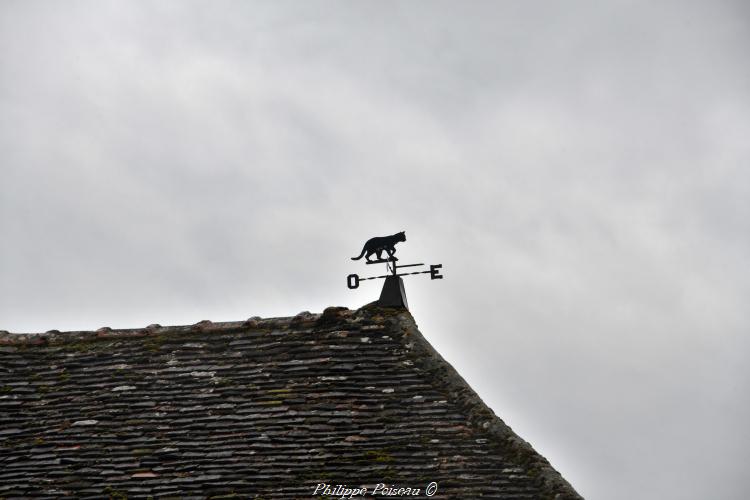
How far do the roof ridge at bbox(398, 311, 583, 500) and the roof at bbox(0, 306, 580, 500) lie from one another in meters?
0.01

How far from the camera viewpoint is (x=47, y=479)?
899 centimetres

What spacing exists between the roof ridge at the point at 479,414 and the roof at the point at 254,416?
1cm

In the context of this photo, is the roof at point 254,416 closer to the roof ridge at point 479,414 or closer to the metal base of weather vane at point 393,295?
the roof ridge at point 479,414

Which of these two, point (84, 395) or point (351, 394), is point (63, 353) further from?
point (351, 394)

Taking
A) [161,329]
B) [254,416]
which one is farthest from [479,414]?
[161,329]

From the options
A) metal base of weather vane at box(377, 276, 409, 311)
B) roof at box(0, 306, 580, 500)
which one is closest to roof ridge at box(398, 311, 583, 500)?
roof at box(0, 306, 580, 500)

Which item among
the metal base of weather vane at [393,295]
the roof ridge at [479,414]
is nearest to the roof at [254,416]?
the roof ridge at [479,414]

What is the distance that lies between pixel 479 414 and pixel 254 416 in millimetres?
2108

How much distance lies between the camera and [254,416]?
371 inches

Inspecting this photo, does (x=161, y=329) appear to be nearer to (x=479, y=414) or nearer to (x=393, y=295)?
(x=393, y=295)

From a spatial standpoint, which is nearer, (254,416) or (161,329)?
(254,416)

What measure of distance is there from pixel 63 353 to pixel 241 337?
2054 mm

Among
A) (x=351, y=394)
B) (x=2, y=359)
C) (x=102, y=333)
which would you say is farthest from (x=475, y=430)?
(x=2, y=359)

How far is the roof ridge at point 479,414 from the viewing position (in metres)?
8.07
